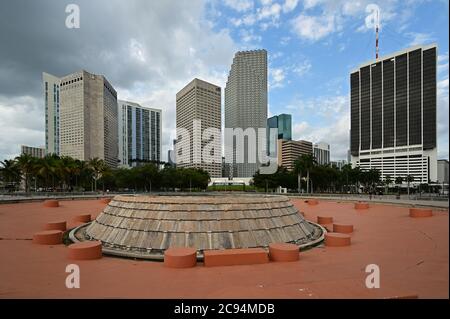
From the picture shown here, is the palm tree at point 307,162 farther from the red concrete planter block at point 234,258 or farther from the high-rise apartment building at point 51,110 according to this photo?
the high-rise apartment building at point 51,110

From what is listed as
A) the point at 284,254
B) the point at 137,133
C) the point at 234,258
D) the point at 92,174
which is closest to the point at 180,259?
the point at 234,258

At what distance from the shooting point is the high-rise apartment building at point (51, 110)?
119312 mm

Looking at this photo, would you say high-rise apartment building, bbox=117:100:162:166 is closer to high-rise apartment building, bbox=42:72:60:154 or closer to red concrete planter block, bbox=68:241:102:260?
high-rise apartment building, bbox=42:72:60:154

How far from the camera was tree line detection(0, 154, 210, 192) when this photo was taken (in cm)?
5174

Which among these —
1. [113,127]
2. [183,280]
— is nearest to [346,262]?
[183,280]

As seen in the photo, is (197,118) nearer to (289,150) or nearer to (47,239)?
(289,150)

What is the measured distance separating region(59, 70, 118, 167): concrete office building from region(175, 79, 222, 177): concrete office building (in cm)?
3318

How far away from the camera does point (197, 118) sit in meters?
95.2

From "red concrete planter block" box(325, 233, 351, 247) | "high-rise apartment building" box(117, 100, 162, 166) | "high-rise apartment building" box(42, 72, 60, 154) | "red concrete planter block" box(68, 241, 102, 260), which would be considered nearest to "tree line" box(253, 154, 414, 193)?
"red concrete planter block" box(325, 233, 351, 247)

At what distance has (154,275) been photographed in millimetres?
9141

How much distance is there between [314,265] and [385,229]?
35.1 feet

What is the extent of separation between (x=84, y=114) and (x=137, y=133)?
6464 cm

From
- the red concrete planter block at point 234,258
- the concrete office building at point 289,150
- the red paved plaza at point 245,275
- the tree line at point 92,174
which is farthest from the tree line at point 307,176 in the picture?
the concrete office building at point 289,150
